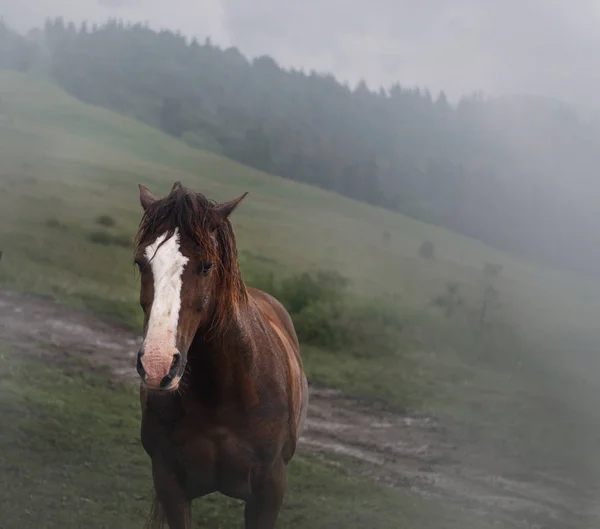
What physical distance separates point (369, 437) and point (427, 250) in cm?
273

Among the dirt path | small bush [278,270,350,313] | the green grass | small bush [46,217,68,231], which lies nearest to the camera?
the green grass

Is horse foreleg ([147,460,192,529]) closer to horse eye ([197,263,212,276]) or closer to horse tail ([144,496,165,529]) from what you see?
horse tail ([144,496,165,529])

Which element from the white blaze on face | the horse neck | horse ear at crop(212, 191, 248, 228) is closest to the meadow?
the horse neck

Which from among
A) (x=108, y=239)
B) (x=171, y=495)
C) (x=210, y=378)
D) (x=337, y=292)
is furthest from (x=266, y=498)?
(x=108, y=239)

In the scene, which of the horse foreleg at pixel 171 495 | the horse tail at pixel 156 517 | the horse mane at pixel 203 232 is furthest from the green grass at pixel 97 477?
the horse mane at pixel 203 232

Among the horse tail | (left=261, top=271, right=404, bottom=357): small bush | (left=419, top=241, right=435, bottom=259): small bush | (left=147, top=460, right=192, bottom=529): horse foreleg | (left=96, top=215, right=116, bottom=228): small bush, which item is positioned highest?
(left=419, top=241, right=435, bottom=259): small bush

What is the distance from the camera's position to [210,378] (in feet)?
6.94

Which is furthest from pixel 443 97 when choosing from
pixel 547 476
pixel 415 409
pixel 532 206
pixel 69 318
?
pixel 69 318

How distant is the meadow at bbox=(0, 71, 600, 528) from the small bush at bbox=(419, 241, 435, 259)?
0.07 m

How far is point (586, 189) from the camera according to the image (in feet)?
22.6

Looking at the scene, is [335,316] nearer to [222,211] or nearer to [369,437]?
[369,437]

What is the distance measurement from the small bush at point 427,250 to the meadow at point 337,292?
0.24ft

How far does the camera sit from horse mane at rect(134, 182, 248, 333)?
5.90 feet

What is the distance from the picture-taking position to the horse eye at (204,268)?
5.82 ft
